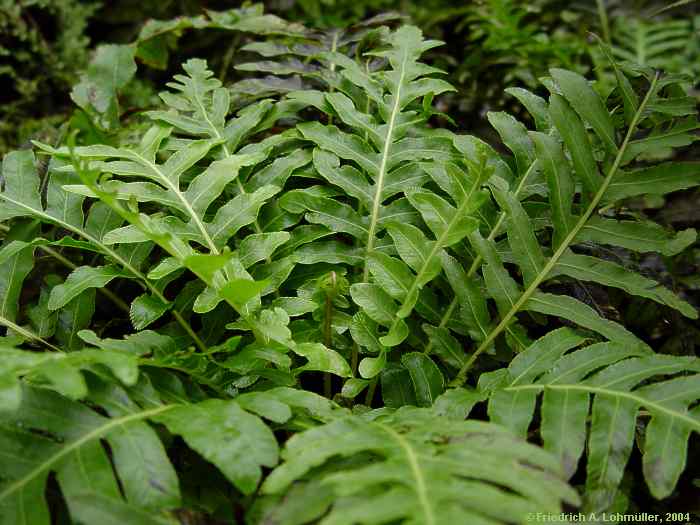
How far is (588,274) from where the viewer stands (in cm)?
119

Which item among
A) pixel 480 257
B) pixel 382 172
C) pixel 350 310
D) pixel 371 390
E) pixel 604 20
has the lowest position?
pixel 371 390

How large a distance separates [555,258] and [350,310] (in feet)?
1.40

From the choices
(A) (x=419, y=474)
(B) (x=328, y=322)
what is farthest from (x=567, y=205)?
(A) (x=419, y=474)

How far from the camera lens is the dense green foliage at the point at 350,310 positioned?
81cm

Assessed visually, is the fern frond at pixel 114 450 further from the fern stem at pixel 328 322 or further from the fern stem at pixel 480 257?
the fern stem at pixel 480 257

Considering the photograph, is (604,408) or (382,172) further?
(382,172)

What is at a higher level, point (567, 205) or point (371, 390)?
point (567, 205)

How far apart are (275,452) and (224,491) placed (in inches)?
7.2

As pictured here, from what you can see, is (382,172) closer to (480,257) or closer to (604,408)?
(480,257)

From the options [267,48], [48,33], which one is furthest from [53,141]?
[48,33]

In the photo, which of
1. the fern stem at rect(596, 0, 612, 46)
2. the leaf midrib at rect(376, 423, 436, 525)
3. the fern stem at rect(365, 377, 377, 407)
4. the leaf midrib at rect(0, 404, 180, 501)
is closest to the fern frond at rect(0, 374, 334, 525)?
the leaf midrib at rect(0, 404, 180, 501)

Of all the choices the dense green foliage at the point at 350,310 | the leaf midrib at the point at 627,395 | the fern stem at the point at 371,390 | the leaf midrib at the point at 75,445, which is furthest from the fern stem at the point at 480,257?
the leaf midrib at the point at 75,445

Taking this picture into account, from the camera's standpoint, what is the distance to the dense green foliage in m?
0.81

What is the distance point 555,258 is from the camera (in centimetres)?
121
